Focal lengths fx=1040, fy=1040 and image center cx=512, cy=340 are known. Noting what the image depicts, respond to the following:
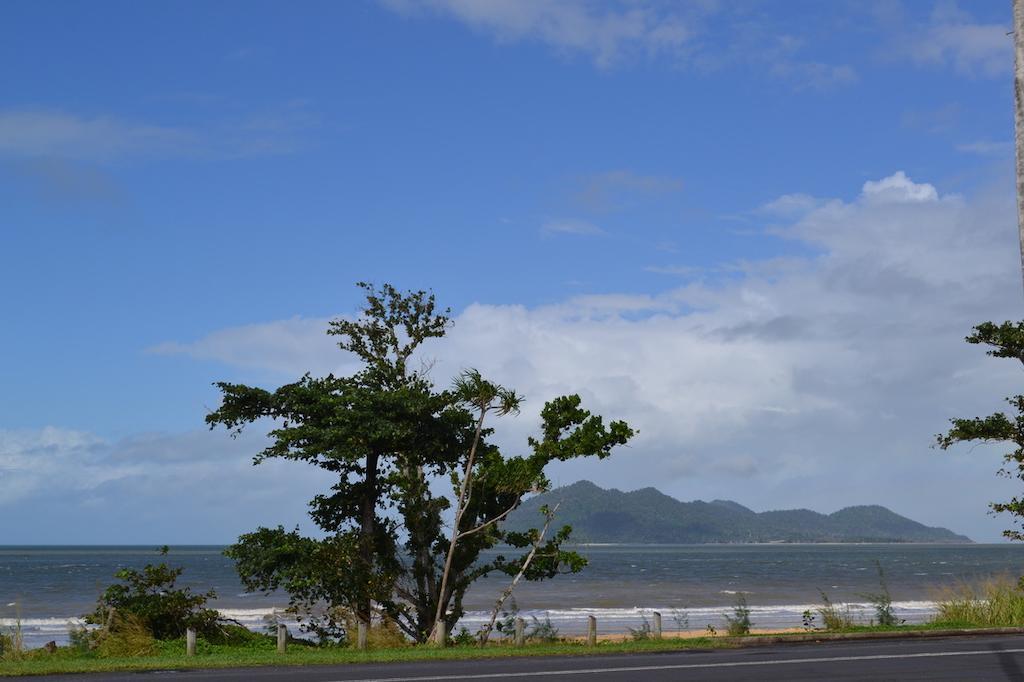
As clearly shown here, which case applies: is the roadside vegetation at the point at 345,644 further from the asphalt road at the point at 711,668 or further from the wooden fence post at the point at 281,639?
the asphalt road at the point at 711,668

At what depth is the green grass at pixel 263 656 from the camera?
20797mm

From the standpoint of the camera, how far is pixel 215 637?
27.9m

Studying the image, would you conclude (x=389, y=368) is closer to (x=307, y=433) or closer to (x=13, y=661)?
(x=307, y=433)

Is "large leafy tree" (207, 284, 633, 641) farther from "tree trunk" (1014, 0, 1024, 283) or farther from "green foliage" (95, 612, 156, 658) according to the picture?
"tree trunk" (1014, 0, 1024, 283)

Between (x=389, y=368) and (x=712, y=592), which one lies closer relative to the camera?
(x=389, y=368)

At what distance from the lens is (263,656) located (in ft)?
75.3

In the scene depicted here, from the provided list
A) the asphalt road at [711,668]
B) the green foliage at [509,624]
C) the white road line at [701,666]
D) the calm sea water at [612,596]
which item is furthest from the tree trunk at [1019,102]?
the calm sea water at [612,596]

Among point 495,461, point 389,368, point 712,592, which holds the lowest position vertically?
point 712,592

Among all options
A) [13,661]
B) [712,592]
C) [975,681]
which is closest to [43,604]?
[712,592]

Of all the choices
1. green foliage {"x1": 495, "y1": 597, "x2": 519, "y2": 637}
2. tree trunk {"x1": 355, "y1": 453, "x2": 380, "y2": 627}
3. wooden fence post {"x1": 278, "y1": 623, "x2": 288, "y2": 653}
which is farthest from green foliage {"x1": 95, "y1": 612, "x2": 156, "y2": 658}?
green foliage {"x1": 495, "y1": 597, "x2": 519, "y2": 637}

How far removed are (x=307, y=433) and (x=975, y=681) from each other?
17381mm

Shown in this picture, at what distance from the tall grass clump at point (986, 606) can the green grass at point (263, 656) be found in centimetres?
778

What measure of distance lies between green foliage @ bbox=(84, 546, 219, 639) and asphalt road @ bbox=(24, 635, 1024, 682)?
8.05 meters

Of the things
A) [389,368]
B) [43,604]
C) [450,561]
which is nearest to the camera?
[450,561]
